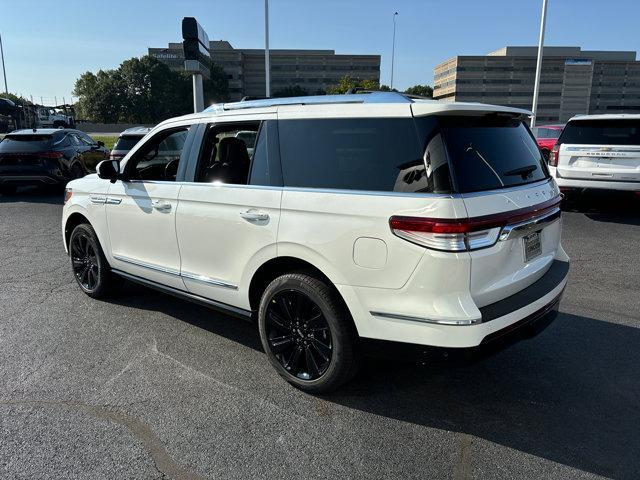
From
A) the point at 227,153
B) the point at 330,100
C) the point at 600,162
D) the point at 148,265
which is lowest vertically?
the point at 148,265

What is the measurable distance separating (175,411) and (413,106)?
7.56 ft

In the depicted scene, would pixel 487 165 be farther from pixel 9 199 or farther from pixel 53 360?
pixel 9 199

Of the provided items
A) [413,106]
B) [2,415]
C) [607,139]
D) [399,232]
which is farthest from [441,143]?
[607,139]

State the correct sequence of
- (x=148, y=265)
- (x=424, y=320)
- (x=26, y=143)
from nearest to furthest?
(x=424, y=320) → (x=148, y=265) → (x=26, y=143)

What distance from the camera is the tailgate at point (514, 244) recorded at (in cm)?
260

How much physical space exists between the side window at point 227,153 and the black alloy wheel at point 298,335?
93 cm

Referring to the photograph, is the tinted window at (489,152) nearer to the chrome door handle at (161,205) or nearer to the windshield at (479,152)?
the windshield at (479,152)

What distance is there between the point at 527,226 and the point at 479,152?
20.6 inches

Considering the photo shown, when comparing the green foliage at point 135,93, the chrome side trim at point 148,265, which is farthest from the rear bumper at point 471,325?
the green foliage at point 135,93

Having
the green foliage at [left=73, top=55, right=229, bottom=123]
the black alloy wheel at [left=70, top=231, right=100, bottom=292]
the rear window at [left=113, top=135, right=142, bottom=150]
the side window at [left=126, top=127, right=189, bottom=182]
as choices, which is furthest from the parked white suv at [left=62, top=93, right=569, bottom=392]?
the green foliage at [left=73, top=55, right=229, bottom=123]

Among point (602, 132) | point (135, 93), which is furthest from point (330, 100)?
point (135, 93)

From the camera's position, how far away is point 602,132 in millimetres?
8695

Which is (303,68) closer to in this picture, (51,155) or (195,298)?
(51,155)

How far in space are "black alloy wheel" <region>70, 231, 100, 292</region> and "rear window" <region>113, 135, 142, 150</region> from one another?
29.0 feet
